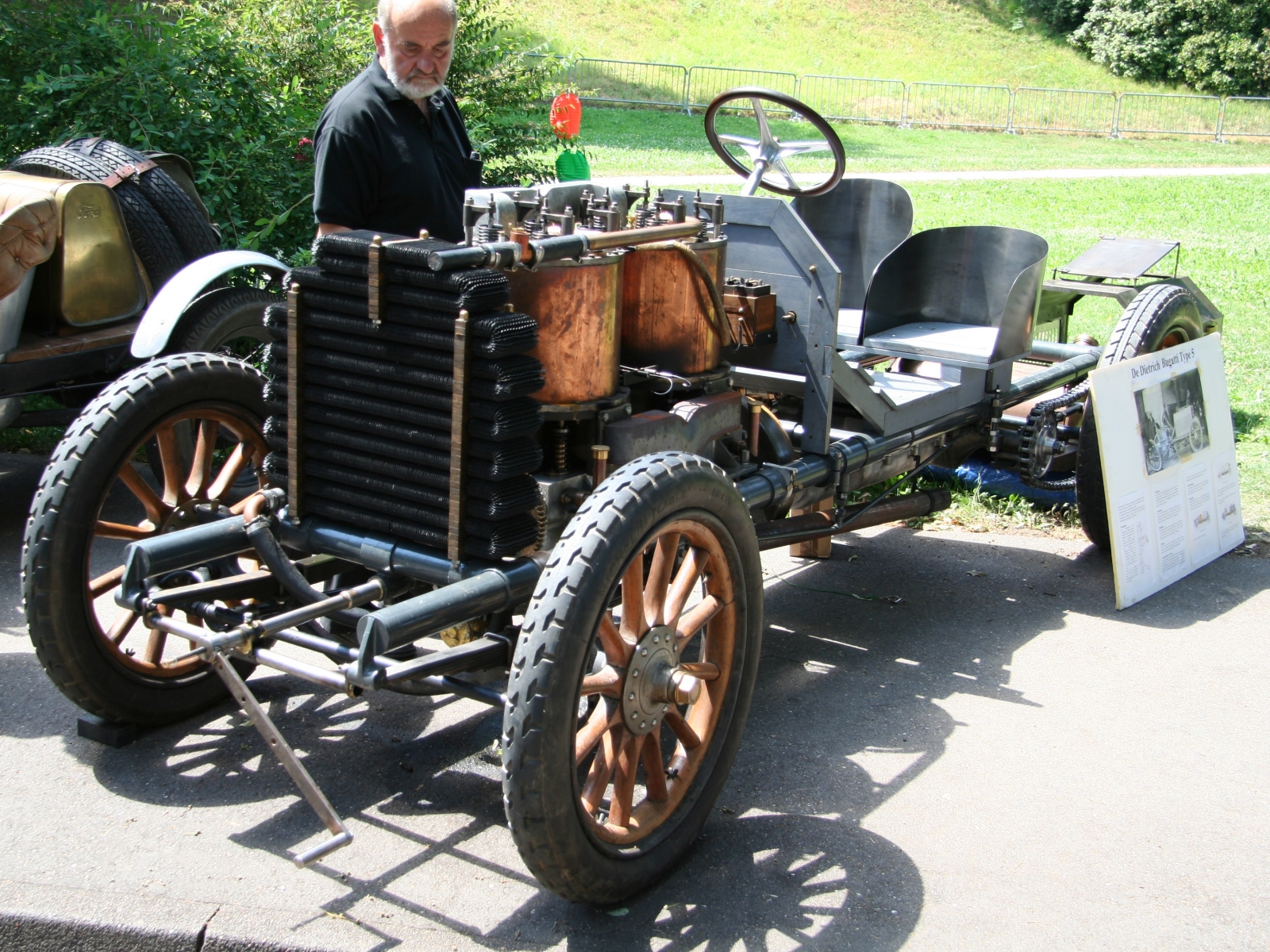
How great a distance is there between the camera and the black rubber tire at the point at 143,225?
212 inches

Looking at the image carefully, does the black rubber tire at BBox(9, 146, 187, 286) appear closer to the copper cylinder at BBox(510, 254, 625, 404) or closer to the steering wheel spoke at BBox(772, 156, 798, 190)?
the steering wheel spoke at BBox(772, 156, 798, 190)

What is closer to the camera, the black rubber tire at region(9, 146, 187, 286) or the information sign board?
the information sign board

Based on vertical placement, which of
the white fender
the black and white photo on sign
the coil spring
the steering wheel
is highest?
the steering wheel

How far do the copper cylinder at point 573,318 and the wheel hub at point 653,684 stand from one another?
0.75 meters

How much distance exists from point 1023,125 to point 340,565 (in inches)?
1147

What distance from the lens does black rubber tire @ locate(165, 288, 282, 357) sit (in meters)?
5.04

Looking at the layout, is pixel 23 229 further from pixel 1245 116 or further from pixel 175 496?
pixel 1245 116

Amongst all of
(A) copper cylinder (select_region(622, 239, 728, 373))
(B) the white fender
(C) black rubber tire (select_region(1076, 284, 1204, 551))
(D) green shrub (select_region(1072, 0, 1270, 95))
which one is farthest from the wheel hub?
(D) green shrub (select_region(1072, 0, 1270, 95))

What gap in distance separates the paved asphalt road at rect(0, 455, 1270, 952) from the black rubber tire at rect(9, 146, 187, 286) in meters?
1.58

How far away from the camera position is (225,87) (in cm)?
738

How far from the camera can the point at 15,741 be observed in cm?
362

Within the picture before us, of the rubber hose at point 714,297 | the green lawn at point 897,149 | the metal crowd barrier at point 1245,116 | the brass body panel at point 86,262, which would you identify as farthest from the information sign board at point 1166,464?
the metal crowd barrier at point 1245,116

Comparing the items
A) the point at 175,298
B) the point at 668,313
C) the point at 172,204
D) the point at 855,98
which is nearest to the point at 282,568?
the point at 668,313

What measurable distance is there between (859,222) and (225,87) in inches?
157
